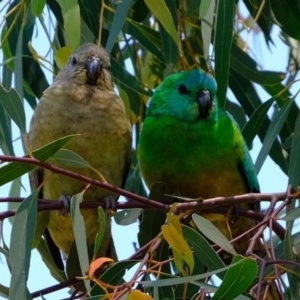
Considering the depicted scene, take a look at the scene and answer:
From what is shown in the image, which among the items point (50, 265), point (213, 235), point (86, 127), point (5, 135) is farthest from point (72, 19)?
point (213, 235)

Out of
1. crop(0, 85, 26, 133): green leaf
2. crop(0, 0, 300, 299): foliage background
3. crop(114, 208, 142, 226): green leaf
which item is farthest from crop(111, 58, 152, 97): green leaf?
crop(0, 85, 26, 133): green leaf

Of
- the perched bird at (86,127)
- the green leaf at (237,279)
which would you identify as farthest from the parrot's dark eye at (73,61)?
the green leaf at (237,279)

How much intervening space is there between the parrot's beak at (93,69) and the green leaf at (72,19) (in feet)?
1.78

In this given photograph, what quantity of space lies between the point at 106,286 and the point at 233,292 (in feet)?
0.86

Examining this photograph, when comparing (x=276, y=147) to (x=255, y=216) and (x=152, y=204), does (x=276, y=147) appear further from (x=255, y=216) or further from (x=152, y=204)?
(x=152, y=204)

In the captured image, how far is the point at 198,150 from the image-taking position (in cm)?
300

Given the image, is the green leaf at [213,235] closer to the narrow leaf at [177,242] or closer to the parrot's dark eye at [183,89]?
the narrow leaf at [177,242]

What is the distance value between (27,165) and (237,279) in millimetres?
582

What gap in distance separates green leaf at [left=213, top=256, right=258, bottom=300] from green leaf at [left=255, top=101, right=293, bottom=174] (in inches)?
32.9

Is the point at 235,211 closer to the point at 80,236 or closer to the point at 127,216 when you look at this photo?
the point at 127,216

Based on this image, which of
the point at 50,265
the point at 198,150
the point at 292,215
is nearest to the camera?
the point at 292,215

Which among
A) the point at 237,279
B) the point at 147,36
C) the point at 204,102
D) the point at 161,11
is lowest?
the point at 237,279

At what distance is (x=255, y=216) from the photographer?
248 cm

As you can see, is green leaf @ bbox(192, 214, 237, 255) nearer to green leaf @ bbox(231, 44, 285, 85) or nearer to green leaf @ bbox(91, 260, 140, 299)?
green leaf @ bbox(91, 260, 140, 299)
